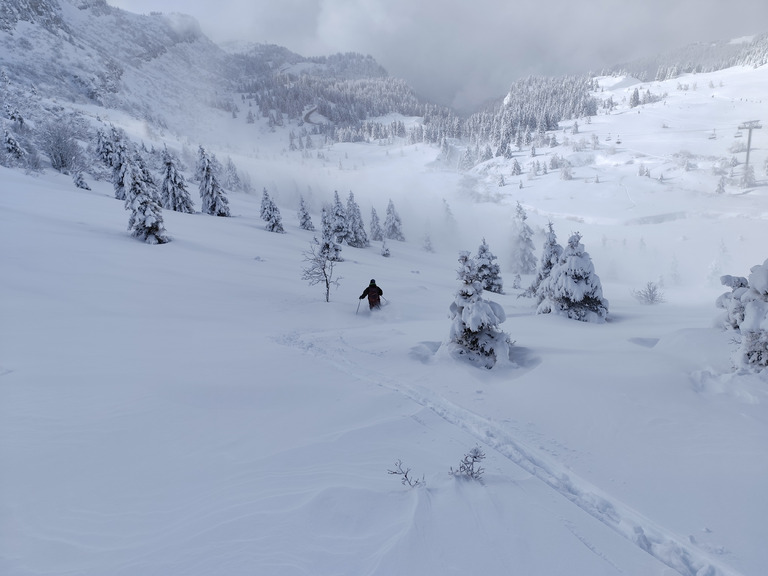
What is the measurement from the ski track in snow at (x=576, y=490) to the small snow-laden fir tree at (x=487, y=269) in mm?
27926

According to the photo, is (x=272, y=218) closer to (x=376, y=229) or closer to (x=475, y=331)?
(x=376, y=229)

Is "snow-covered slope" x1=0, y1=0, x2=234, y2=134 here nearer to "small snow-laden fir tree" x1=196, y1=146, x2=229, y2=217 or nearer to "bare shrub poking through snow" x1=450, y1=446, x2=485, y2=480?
"small snow-laden fir tree" x1=196, y1=146, x2=229, y2=217

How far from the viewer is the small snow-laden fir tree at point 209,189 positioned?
49.4 m

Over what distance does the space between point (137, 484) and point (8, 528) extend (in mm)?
1095

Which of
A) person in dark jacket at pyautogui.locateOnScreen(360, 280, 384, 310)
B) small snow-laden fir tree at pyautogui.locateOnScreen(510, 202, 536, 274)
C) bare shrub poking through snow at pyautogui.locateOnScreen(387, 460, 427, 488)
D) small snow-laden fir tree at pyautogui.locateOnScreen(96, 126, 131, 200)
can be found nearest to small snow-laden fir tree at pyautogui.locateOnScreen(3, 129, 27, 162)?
small snow-laden fir tree at pyautogui.locateOnScreen(96, 126, 131, 200)

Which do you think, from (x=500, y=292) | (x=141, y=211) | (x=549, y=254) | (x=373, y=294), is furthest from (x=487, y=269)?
(x=141, y=211)

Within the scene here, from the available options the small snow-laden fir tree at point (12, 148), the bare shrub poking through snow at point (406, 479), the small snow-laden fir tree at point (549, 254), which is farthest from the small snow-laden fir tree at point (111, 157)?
the bare shrub poking through snow at point (406, 479)

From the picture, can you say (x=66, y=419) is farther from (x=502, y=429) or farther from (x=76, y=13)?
(x=76, y=13)

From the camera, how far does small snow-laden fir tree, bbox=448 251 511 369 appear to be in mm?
10281

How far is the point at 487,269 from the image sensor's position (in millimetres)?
35562

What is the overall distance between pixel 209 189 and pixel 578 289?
51.1m

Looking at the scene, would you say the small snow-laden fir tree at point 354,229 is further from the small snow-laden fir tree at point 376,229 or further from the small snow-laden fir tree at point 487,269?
the small snow-laden fir tree at point 487,269

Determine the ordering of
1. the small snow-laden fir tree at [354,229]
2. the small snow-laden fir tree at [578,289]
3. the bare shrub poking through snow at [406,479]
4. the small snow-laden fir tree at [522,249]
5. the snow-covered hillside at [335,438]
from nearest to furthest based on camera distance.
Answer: the snow-covered hillside at [335,438] < the bare shrub poking through snow at [406,479] < the small snow-laden fir tree at [578,289] < the small snow-laden fir tree at [354,229] < the small snow-laden fir tree at [522,249]

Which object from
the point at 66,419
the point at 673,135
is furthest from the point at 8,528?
the point at 673,135
